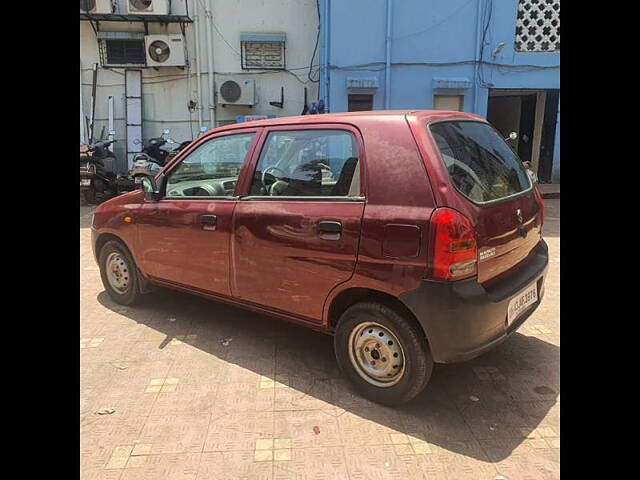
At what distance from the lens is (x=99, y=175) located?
10055mm

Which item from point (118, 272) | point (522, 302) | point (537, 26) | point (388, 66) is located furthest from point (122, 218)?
point (537, 26)

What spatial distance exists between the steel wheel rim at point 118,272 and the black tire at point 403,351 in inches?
91.7

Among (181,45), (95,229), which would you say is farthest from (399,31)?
(95,229)

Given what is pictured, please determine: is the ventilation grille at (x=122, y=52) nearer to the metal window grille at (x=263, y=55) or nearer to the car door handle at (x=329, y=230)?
the metal window grille at (x=263, y=55)

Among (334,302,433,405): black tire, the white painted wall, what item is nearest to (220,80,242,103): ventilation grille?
the white painted wall

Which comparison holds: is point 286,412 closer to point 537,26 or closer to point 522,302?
point 522,302

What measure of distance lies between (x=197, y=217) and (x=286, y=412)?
60.1 inches

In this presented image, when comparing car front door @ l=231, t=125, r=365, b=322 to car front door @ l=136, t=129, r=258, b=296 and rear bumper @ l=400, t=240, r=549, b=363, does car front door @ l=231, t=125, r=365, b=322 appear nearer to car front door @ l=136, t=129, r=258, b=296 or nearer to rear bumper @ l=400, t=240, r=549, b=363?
car front door @ l=136, t=129, r=258, b=296

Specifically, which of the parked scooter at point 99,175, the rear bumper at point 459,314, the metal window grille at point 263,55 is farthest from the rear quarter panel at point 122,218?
the metal window grille at point 263,55

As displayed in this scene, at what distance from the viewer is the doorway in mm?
11781

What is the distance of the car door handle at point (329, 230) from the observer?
2.75 m

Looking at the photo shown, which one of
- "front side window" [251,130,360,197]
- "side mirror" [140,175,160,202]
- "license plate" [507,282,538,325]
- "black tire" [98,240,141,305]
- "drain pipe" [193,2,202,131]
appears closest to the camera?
"license plate" [507,282,538,325]

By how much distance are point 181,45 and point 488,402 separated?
10.5 meters

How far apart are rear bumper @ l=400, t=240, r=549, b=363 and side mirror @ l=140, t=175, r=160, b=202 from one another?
2263 millimetres
